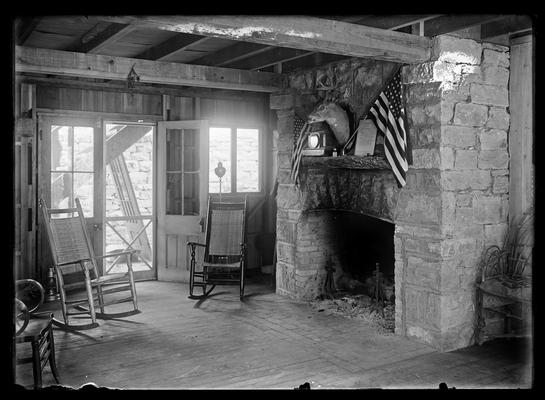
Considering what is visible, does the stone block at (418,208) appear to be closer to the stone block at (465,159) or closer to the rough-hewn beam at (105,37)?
the stone block at (465,159)

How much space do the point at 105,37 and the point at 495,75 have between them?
10.5 feet

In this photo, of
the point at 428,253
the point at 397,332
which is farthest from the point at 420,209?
the point at 397,332

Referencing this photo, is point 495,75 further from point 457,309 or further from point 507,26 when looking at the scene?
point 457,309

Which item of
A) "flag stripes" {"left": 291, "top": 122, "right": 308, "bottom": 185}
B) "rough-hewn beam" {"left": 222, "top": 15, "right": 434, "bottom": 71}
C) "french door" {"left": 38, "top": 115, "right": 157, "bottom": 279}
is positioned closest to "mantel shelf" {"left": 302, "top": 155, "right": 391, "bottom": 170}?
"flag stripes" {"left": 291, "top": 122, "right": 308, "bottom": 185}

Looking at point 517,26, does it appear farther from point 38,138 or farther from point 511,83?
point 38,138

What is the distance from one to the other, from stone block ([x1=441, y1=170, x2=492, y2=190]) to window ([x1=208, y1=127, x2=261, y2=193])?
3.53 metres

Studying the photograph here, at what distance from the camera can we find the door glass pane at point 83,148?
253 inches

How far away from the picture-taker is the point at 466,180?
4.31m

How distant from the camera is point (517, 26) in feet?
13.5

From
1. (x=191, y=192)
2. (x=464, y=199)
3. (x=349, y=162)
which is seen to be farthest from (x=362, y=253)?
(x=191, y=192)

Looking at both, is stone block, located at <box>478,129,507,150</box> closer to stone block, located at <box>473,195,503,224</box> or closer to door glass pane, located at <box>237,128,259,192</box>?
stone block, located at <box>473,195,503,224</box>

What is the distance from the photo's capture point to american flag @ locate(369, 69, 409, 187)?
4.46 m
